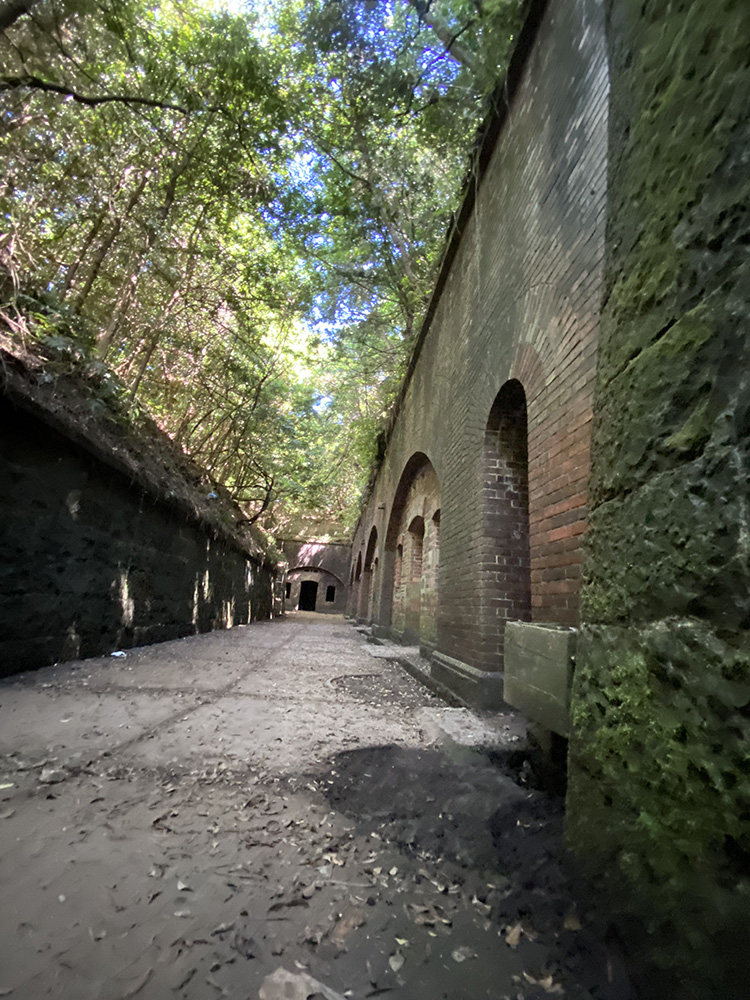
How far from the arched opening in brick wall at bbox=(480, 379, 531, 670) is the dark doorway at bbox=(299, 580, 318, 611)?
94.3ft

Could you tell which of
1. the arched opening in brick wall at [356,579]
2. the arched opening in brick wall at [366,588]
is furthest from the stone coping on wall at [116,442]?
the arched opening in brick wall at [356,579]

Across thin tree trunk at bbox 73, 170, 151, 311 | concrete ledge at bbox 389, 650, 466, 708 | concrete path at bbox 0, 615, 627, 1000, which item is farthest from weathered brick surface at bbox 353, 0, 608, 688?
thin tree trunk at bbox 73, 170, 151, 311

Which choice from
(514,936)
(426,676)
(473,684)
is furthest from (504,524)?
(514,936)

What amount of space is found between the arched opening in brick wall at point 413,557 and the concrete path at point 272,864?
3.58m

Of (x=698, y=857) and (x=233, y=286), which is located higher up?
(x=233, y=286)

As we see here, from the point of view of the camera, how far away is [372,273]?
30.3ft

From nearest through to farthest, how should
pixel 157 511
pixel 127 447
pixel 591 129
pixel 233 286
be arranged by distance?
1. pixel 591 129
2. pixel 127 447
3. pixel 157 511
4. pixel 233 286

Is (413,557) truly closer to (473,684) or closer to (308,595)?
(473,684)

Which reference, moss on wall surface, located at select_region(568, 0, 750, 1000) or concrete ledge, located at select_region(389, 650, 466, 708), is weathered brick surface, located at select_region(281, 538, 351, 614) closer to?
concrete ledge, located at select_region(389, 650, 466, 708)

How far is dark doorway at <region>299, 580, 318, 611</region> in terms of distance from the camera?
104ft

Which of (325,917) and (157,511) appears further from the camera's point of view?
(157,511)

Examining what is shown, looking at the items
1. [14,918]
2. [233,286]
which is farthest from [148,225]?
[14,918]

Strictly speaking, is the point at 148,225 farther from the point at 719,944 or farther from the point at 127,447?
the point at 719,944

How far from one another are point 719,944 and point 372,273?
32.7 ft
